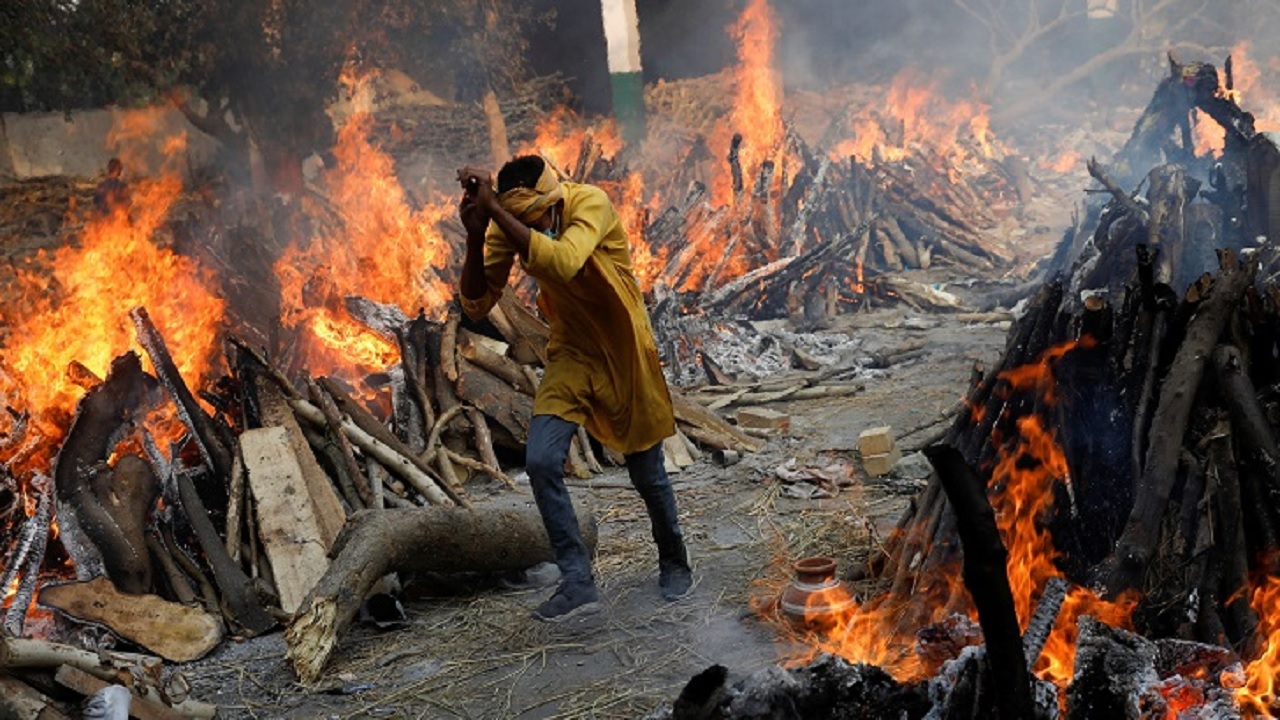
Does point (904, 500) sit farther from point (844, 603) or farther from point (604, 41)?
point (604, 41)

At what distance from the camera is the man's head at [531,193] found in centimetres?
474

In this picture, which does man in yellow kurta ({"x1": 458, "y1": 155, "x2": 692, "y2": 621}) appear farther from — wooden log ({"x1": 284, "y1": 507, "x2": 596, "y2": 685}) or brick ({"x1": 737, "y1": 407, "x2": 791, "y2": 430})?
brick ({"x1": 737, "y1": 407, "x2": 791, "y2": 430})

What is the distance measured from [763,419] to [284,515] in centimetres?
416

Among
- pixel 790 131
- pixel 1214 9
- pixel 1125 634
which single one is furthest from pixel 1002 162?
pixel 1125 634

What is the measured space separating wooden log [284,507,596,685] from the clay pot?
4.88 feet

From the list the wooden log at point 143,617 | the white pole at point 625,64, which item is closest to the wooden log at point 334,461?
the wooden log at point 143,617

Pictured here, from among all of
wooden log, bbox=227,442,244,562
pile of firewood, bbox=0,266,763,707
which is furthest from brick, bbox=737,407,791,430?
wooden log, bbox=227,442,244,562

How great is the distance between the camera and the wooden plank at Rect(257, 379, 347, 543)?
19.2 feet

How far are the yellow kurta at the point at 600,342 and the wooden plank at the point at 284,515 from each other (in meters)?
1.57

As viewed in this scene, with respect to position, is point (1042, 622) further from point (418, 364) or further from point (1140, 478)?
point (418, 364)

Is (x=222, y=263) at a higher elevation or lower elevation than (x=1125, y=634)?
higher

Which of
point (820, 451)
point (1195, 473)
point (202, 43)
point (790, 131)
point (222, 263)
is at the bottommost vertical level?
point (820, 451)

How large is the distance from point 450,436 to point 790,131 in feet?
38.8

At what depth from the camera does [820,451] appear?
7.80 meters
